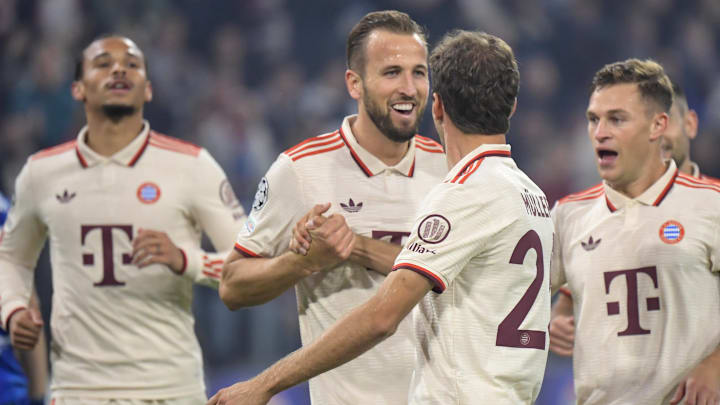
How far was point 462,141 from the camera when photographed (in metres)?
2.85

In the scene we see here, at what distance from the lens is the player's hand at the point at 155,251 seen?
14.0ft

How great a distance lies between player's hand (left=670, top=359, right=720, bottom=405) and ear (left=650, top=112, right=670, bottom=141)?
975 millimetres

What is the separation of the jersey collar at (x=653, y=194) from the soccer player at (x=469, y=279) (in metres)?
1.08

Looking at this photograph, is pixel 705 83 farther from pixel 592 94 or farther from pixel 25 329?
pixel 25 329

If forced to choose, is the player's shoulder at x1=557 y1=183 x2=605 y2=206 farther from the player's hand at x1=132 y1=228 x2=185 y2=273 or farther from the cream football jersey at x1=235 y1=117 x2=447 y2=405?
the player's hand at x1=132 y1=228 x2=185 y2=273

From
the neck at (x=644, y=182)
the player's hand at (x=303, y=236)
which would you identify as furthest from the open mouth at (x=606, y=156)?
the player's hand at (x=303, y=236)

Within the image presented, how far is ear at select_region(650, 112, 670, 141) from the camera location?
383 cm

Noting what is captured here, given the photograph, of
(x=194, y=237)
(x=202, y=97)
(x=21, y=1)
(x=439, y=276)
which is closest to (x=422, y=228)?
(x=439, y=276)

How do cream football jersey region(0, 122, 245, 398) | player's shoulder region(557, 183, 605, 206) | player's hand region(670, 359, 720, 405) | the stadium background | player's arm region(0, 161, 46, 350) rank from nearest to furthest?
player's hand region(670, 359, 720, 405), player's shoulder region(557, 183, 605, 206), cream football jersey region(0, 122, 245, 398), player's arm region(0, 161, 46, 350), the stadium background

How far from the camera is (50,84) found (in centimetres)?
852

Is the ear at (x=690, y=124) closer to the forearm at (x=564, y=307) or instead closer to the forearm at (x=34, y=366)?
the forearm at (x=564, y=307)

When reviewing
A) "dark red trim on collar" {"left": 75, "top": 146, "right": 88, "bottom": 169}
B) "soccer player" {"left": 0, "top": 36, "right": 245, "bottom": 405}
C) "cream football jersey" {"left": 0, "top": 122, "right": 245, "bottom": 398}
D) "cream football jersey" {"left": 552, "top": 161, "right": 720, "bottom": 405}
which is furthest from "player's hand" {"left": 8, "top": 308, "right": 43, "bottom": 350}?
"cream football jersey" {"left": 552, "top": 161, "right": 720, "bottom": 405}

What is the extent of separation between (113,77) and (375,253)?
2.09 metres

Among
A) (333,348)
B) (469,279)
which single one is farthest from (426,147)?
(333,348)
